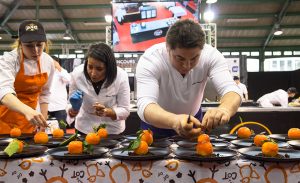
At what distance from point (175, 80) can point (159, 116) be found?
1.18ft

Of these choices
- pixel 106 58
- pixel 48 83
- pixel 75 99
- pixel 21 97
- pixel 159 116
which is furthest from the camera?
pixel 48 83

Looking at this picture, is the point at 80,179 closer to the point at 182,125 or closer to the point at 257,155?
the point at 182,125

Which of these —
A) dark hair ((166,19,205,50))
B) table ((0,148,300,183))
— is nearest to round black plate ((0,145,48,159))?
table ((0,148,300,183))

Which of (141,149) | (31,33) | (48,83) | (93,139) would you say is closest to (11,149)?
(93,139)

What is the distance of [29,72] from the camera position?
2.16 meters

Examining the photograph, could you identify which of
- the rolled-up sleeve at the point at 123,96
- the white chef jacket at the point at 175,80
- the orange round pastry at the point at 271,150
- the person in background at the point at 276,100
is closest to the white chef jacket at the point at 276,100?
the person in background at the point at 276,100

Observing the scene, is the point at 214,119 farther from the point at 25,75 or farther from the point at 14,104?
the point at 25,75

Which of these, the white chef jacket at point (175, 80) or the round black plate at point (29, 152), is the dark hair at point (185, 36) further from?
the round black plate at point (29, 152)

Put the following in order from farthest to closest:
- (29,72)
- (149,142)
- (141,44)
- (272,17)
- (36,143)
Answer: (272,17) < (141,44) < (29,72) < (36,143) < (149,142)

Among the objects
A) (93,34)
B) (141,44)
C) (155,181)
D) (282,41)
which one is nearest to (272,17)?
(282,41)

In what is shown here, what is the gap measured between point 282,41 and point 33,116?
15.3 m

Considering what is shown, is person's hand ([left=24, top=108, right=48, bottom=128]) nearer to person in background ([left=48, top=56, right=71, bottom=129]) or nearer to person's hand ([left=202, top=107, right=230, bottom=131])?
person's hand ([left=202, top=107, right=230, bottom=131])

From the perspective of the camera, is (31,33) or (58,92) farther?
(58,92)

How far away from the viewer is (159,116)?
144 centimetres
